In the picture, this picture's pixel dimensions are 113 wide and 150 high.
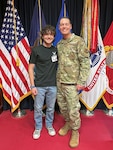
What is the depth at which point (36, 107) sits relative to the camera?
7.49ft

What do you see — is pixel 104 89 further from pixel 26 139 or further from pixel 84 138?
pixel 26 139

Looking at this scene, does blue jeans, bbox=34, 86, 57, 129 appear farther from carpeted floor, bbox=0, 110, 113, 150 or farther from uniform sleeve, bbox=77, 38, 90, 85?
uniform sleeve, bbox=77, 38, 90, 85

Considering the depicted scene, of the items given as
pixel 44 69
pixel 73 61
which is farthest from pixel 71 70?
pixel 44 69

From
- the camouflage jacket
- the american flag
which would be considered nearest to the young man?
the camouflage jacket

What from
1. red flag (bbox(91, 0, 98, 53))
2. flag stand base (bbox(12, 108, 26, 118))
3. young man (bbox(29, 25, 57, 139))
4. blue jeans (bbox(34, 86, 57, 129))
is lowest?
flag stand base (bbox(12, 108, 26, 118))

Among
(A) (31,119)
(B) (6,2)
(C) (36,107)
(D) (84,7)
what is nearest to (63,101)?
(C) (36,107)

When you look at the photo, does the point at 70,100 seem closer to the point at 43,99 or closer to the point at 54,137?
the point at 43,99

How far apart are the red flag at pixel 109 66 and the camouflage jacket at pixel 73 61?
33.3 inches

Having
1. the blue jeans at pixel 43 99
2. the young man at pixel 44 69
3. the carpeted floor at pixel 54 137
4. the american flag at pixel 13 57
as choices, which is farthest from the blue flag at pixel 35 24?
the carpeted floor at pixel 54 137

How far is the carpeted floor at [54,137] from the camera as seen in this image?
220cm

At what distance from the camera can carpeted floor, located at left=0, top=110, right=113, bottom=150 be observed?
7.23ft

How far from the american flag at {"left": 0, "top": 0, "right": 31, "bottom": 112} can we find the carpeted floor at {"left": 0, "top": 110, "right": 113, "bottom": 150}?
0.92 ft

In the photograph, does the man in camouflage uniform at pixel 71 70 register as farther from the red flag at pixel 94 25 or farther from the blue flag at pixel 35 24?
the blue flag at pixel 35 24

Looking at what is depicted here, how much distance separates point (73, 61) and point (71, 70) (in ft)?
0.34
